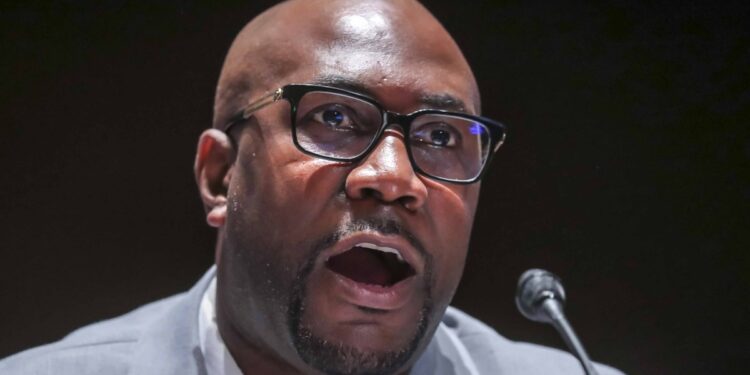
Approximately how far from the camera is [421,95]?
3.34ft

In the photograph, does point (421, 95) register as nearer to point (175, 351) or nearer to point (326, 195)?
point (326, 195)

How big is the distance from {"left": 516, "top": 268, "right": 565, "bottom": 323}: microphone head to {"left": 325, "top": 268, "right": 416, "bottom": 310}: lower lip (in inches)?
7.6

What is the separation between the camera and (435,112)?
1008 mm

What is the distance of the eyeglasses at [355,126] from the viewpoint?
0.98m

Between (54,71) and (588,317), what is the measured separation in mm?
1063

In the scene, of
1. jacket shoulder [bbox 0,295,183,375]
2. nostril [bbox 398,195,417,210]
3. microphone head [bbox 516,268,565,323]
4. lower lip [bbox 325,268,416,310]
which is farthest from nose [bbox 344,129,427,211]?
jacket shoulder [bbox 0,295,183,375]

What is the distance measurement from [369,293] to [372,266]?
9 cm

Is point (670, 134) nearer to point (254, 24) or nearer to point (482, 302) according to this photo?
point (482, 302)

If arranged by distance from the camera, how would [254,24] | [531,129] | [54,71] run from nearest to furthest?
[254,24] < [54,71] < [531,129]

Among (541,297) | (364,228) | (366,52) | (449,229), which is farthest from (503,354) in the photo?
(366,52)

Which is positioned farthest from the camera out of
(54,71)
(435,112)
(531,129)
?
(531,129)

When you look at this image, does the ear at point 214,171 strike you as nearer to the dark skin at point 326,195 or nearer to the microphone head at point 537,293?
the dark skin at point 326,195

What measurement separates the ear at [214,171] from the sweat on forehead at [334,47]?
0.12 feet

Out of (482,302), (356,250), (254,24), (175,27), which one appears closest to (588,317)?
(482,302)
